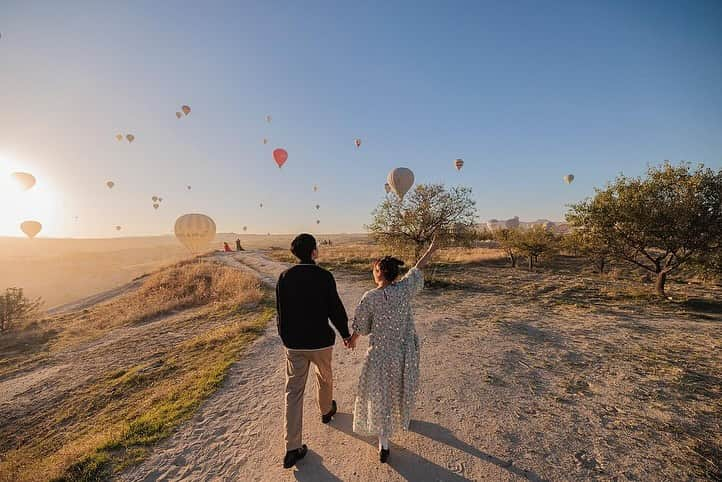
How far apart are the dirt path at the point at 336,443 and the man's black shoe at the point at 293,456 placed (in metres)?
0.08

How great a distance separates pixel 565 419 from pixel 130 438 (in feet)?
25.4

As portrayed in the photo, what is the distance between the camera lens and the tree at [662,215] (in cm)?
1180

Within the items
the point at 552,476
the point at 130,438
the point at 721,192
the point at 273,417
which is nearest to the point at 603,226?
the point at 721,192

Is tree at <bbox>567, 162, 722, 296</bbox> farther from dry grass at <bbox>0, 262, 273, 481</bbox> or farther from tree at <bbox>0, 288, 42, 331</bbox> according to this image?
tree at <bbox>0, 288, 42, 331</bbox>

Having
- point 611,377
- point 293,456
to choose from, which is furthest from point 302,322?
point 611,377

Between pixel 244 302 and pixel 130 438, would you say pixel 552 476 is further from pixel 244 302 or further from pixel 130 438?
pixel 244 302

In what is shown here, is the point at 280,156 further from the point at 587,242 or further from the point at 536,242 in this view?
the point at 536,242

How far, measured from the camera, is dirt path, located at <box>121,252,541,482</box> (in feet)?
13.1

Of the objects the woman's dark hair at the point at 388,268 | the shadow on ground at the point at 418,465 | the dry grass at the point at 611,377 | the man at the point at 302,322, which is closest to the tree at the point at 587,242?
the dry grass at the point at 611,377

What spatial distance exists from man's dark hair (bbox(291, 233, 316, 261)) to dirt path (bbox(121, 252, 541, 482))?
3.02m

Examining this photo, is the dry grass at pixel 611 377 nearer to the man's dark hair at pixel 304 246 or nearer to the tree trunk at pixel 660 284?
the tree trunk at pixel 660 284

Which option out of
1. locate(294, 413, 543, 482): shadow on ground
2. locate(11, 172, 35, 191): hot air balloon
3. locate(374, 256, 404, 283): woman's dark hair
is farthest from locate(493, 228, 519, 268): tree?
locate(11, 172, 35, 191): hot air balloon

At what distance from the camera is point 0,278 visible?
52.4 metres

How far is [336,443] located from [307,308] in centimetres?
237
